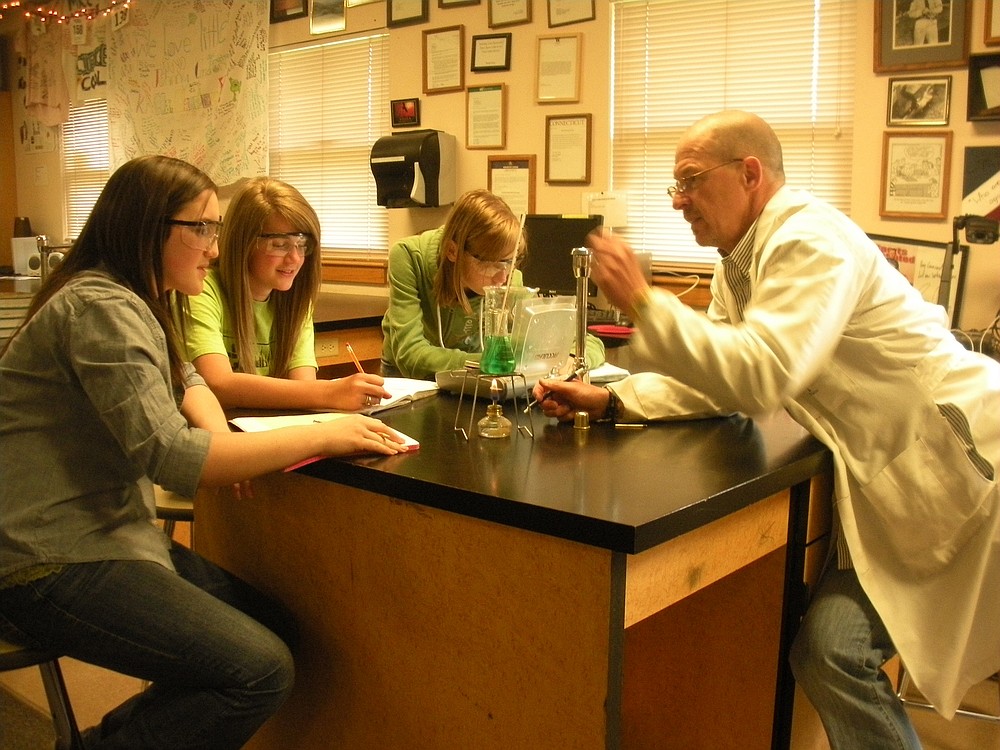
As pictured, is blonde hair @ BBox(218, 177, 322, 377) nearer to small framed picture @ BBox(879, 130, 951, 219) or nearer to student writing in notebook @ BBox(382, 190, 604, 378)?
student writing in notebook @ BBox(382, 190, 604, 378)

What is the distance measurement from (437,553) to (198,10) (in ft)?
15.7

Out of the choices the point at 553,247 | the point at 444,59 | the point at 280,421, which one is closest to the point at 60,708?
the point at 280,421

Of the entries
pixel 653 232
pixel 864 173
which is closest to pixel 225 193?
pixel 653 232

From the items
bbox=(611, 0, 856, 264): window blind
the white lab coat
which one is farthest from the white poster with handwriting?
the white lab coat

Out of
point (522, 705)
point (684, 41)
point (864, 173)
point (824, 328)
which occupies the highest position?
point (684, 41)

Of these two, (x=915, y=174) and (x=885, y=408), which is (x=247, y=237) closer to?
(x=885, y=408)

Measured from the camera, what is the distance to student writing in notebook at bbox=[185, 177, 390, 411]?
1750mm

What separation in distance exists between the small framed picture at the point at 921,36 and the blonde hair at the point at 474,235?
1.58 metres

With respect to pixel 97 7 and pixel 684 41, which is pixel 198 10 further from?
pixel 684 41

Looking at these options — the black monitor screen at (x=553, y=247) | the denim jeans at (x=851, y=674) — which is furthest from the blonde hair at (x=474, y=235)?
the black monitor screen at (x=553, y=247)

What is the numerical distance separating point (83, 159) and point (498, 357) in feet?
18.3

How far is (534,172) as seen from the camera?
13.1 ft

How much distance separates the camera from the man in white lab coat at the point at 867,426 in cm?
141

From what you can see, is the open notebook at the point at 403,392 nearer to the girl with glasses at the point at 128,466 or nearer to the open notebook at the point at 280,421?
the open notebook at the point at 280,421
